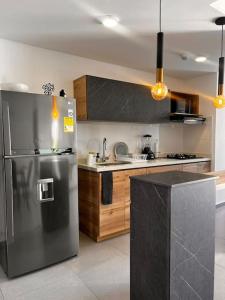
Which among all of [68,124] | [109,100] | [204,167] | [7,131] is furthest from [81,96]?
[204,167]

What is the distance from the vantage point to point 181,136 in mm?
4730

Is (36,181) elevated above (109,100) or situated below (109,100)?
below

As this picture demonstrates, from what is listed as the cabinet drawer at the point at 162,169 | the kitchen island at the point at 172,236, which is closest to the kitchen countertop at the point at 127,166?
the cabinet drawer at the point at 162,169

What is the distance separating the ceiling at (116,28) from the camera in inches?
80.0

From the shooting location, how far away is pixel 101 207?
9.37 feet

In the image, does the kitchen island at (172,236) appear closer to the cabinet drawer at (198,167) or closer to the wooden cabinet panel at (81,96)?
the wooden cabinet panel at (81,96)

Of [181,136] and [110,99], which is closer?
[110,99]

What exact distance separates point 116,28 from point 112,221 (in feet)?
7.58

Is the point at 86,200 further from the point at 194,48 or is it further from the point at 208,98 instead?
the point at 208,98

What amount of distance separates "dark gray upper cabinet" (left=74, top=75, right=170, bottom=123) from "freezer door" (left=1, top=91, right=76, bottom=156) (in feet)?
1.75

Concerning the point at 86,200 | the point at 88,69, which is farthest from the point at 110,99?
the point at 86,200

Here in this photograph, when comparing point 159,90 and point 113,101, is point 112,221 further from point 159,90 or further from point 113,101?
point 159,90

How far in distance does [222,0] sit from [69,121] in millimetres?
1795

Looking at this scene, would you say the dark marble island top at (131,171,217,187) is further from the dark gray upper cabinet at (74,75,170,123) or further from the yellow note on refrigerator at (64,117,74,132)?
the dark gray upper cabinet at (74,75,170,123)
